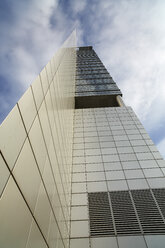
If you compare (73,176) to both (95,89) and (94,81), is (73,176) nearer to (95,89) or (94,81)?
(95,89)

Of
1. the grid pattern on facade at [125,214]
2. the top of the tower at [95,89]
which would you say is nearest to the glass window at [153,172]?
the grid pattern on facade at [125,214]

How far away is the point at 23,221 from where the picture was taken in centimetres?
221

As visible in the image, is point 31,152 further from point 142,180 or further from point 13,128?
point 142,180

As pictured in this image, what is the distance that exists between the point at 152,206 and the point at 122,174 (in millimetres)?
2035

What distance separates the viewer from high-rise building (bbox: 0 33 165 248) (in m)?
2.16

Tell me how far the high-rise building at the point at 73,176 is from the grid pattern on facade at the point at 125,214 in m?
0.03

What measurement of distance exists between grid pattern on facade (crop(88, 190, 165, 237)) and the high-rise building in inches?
1.3

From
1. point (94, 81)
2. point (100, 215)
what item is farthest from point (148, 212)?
point (94, 81)

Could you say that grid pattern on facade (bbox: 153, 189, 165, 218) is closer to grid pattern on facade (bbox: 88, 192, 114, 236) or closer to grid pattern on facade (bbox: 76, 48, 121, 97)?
grid pattern on facade (bbox: 88, 192, 114, 236)

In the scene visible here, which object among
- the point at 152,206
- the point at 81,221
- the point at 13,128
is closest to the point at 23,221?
the point at 13,128

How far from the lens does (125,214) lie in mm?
6594

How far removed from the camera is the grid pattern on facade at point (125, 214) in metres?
6.06

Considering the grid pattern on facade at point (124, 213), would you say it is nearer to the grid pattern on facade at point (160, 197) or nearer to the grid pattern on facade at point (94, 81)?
the grid pattern on facade at point (160, 197)

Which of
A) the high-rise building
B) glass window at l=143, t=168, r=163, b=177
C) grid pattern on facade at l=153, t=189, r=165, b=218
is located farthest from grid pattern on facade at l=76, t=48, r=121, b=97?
grid pattern on facade at l=153, t=189, r=165, b=218
